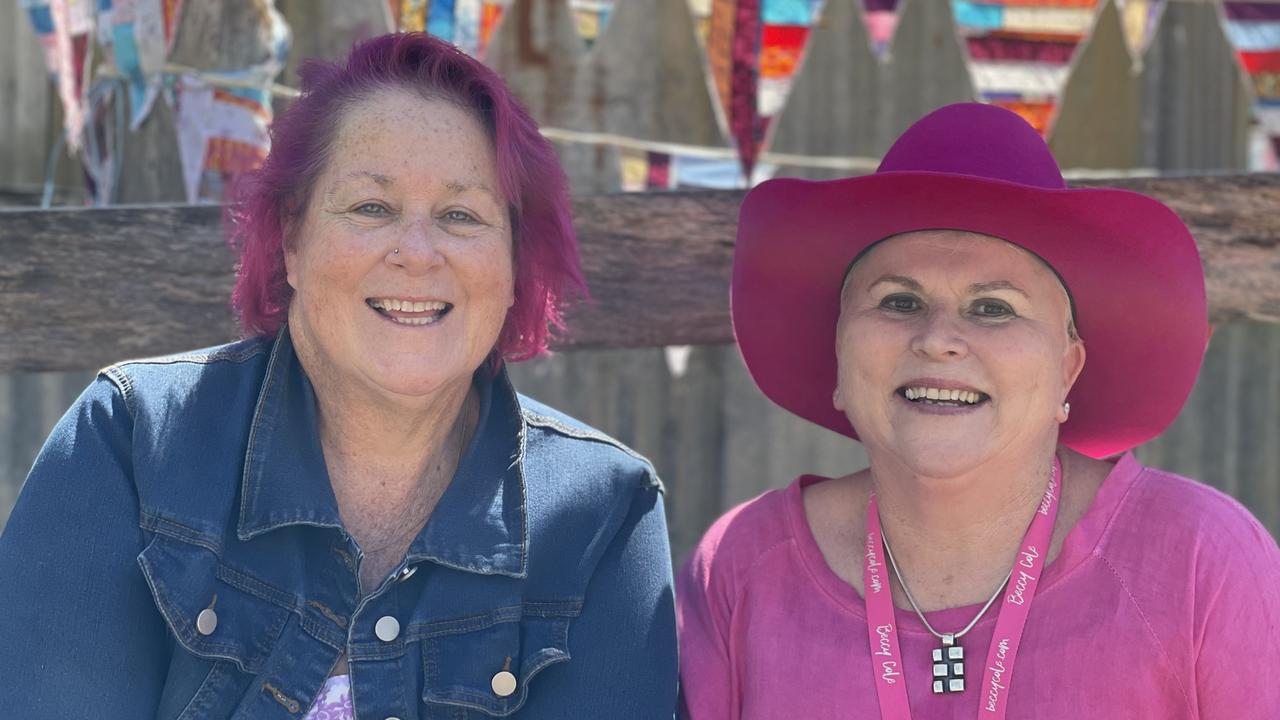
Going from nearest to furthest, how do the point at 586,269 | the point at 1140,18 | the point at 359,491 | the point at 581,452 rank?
the point at 359,491
the point at 581,452
the point at 586,269
the point at 1140,18

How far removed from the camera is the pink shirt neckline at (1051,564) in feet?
8.36

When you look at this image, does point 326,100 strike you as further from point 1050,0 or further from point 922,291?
point 1050,0

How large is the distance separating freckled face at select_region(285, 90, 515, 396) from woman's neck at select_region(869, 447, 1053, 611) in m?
0.85

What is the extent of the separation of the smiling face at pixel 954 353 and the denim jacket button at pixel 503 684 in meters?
0.81

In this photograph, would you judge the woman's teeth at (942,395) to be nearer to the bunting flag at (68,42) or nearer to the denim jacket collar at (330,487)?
the denim jacket collar at (330,487)

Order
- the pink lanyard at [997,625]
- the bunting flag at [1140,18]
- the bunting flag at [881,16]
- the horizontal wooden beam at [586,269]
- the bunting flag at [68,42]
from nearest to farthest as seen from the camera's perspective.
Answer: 1. the pink lanyard at [997,625]
2. the horizontal wooden beam at [586,269]
3. the bunting flag at [68,42]
4. the bunting flag at [881,16]
5. the bunting flag at [1140,18]

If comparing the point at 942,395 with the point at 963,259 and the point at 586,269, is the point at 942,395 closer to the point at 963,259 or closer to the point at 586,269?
the point at 963,259

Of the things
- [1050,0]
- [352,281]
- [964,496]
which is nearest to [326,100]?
[352,281]

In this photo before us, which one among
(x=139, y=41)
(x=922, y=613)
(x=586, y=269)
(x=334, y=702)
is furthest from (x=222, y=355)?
(x=139, y=41)

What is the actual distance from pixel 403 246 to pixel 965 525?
1182 mm

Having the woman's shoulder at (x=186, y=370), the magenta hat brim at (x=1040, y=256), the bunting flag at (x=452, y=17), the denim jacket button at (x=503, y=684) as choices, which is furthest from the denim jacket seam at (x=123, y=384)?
the bunting flag at (x=452, y=17)

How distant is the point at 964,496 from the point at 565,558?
77cm

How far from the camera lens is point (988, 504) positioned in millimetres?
2619

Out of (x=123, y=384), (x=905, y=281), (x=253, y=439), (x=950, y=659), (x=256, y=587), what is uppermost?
(x=905, y=281)
